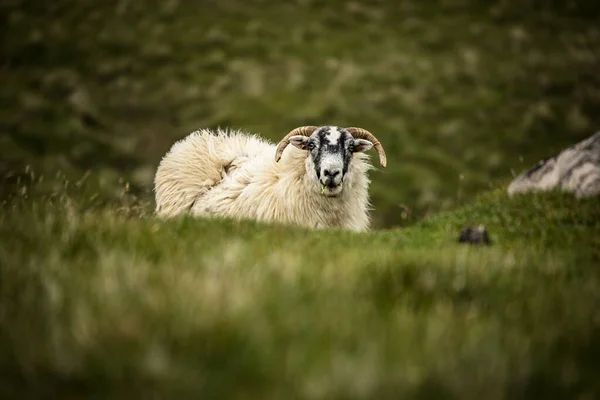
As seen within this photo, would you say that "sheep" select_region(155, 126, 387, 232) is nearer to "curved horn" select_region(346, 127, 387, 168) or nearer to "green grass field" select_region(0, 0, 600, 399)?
"curved horn" select_region(346, 127, 387, 168)

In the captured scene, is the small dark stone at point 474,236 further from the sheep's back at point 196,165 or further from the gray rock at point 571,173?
the sheep's back at point 196,165

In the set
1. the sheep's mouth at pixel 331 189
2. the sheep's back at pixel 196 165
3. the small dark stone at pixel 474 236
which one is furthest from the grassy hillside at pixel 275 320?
the sheep's back at pixel 196 165

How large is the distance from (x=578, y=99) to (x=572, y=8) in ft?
51.2

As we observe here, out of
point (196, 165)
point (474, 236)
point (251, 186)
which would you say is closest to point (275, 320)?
point (474, 236)

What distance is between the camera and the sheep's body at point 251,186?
32.3ft

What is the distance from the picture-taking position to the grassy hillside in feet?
9.23

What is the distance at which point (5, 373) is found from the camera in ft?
9.39

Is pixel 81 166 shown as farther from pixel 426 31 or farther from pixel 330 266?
pixel 426 31

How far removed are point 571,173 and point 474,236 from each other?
3.09m

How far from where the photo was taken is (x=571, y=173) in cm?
930

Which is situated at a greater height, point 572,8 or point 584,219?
point 572,8

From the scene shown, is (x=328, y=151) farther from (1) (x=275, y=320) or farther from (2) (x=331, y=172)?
(1) (x=275, y=320)

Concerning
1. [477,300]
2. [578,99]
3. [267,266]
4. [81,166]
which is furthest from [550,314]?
[578,99]

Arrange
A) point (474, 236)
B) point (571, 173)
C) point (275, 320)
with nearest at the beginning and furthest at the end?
point (275, 320) → point (474, 236) → point (571, 173)
